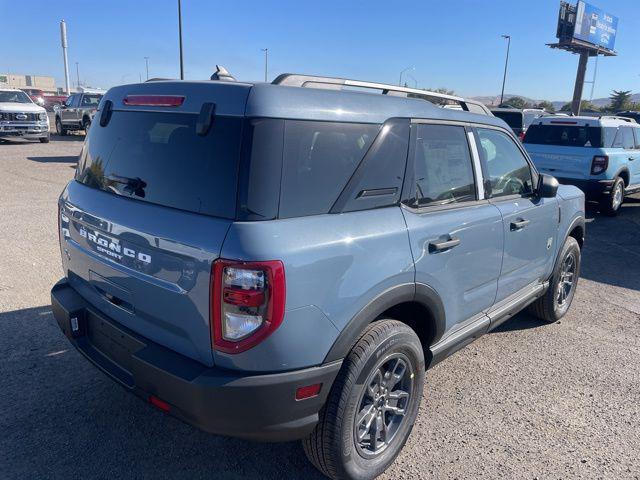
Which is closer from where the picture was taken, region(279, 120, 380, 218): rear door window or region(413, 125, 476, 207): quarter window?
region(279, 120, 380, 218): rear door window

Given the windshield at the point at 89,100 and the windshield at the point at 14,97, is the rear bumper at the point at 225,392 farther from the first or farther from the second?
the windshield at the point at 89,100

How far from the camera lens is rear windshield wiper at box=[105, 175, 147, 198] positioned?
2.45 metres

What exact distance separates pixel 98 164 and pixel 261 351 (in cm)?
154

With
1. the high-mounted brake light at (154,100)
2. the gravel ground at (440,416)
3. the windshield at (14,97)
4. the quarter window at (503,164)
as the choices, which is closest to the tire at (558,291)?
the gravel ground at (440,416)

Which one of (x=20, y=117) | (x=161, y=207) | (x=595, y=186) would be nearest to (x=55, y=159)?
(x=20, y=117)

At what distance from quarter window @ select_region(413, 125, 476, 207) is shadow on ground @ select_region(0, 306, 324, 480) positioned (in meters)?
1.63

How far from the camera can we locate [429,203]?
284cm

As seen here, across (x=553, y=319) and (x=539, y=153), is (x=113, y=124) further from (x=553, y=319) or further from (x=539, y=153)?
(x=539, y=153)

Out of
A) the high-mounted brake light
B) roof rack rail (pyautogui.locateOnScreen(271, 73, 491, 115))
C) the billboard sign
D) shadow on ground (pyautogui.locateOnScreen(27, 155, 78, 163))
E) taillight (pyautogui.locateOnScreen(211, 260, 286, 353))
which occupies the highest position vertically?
the billboard sign

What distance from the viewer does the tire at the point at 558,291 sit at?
4.51 metres

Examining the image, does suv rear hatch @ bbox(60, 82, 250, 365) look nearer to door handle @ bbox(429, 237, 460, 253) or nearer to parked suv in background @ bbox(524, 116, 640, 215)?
door handle @ bbox(429, 237, 460, 253)

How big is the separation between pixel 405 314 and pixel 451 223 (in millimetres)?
579

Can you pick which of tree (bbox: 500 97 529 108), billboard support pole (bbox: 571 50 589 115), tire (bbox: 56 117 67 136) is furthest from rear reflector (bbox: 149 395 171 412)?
tree (bbox: 500 97 529 108)

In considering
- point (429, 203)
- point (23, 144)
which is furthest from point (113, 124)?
point (23, 144)
